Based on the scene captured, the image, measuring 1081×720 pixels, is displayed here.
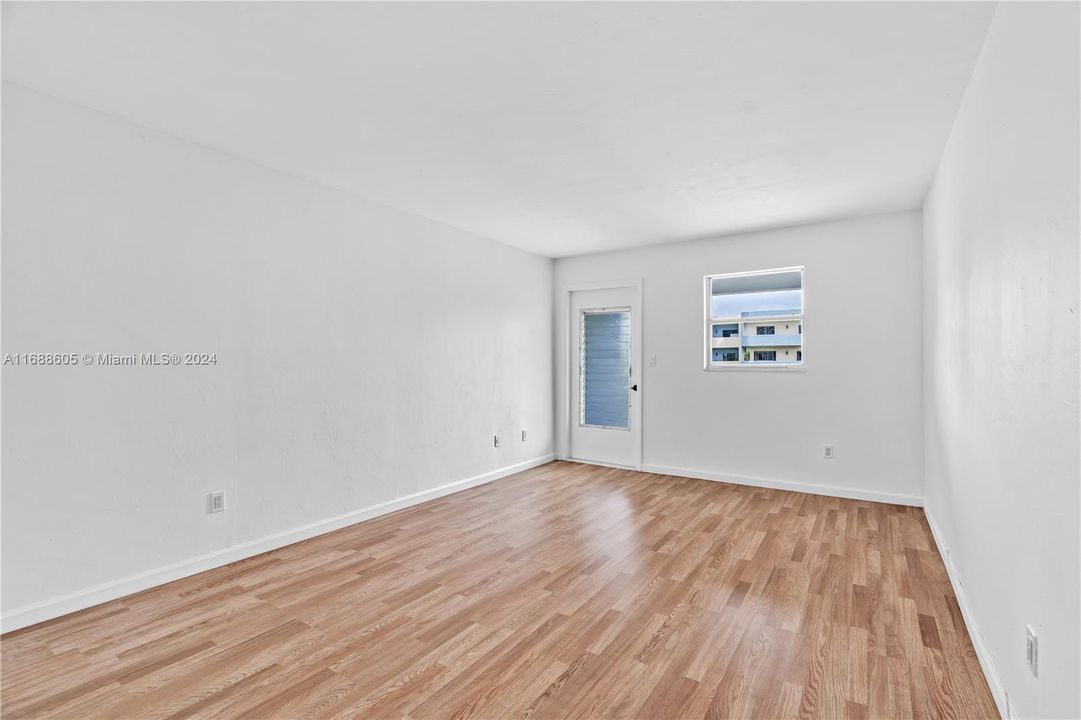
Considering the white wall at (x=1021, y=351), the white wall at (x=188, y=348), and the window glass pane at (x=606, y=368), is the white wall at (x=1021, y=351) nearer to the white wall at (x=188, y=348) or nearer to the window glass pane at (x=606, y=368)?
the window glass pane at (x=606, y=368)

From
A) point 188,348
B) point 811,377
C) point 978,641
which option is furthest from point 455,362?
point 978,641

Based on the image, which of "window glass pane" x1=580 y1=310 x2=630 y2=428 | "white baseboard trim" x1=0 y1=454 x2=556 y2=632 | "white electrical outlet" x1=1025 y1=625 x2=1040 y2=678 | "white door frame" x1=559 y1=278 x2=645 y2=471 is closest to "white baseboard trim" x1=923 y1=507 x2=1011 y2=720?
"white electrical outlet" x1=1025 y1=625 x2=1040 y2=678

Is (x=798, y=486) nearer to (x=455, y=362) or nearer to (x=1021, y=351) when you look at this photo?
(x=455, y=362)

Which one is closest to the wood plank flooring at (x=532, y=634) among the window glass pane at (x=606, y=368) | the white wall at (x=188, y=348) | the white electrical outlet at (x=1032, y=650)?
the white wall at (x=188, y=348)

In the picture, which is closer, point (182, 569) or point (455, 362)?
point (182, 569)

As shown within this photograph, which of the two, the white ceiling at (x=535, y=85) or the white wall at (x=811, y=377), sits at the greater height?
the white ceiling at (x=535, y=85)

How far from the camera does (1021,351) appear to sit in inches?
64.0

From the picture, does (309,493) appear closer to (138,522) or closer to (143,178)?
(138,522)

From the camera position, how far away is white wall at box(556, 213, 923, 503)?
4551mm

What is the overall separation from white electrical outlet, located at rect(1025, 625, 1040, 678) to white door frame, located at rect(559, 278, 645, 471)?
4355 mm

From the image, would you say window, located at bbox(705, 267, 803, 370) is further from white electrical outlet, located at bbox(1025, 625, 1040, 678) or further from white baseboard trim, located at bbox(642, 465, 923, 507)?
white electrical outlet, located at bbox(1025, 625, 1040, 678)

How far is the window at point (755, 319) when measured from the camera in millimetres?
5109

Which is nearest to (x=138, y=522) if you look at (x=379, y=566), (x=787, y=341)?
(x=379, y=566)

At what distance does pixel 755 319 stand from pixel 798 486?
169cm
